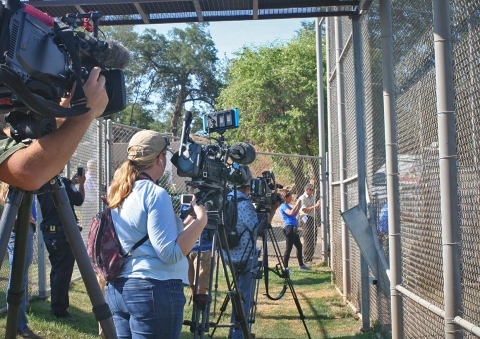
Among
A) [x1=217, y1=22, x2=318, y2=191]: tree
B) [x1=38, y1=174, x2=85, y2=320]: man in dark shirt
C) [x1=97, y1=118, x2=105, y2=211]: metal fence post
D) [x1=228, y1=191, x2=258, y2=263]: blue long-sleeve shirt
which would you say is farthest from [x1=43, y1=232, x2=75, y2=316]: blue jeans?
[x1=217, y1=22, x2=318, y2=191]: tree

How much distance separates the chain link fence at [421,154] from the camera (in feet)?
9.45

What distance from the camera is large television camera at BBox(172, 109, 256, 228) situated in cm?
364

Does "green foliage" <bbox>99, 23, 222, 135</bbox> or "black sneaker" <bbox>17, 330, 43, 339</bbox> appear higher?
"green foliage" <bbox>99, 23, 222, 135</bbox>

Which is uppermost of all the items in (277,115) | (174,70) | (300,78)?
(174,70)

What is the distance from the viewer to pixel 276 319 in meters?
7.19

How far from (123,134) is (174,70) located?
31.9 m

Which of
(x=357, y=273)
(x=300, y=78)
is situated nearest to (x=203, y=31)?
(x=300, y=78)

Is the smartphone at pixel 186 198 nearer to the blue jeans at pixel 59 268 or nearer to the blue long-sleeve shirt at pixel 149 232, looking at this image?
the blue long-sleeve shirt at pixel 149 232

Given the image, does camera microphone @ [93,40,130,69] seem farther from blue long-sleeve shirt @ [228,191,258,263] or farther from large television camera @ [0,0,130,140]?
blue long-sleeve shirt @ [228,191,258,263]

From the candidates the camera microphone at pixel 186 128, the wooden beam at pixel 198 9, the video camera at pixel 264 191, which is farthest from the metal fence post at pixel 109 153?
the camera microphone at pixel 186 128

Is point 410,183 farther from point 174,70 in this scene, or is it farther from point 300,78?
point 174,70

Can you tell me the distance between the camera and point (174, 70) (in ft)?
133

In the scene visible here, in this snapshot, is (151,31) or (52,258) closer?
(52,258)

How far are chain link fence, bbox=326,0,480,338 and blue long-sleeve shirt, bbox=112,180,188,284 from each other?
1.51 m
